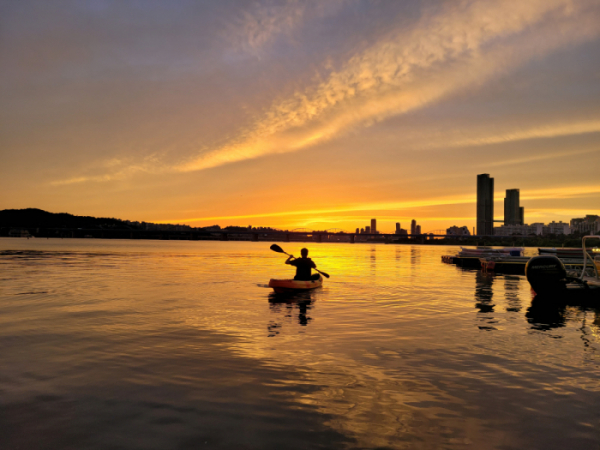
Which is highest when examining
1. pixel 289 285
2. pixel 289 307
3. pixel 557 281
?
pixel 557 281

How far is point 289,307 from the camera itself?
20484mm

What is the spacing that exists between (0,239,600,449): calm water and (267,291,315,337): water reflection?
0.19 m

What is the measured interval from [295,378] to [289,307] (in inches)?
435

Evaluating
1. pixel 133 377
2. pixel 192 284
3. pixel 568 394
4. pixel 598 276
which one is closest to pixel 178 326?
pixel 133 377

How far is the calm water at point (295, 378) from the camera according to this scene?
21.8 feet

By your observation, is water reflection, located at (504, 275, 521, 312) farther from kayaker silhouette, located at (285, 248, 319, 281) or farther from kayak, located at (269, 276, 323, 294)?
kayak, located at (269, 276, 323, 294)

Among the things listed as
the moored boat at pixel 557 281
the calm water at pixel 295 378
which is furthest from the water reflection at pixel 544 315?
the moored boat at pixel 557 281

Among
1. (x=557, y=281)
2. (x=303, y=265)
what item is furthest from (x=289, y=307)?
(x=557, y=281)

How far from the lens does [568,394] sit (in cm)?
859

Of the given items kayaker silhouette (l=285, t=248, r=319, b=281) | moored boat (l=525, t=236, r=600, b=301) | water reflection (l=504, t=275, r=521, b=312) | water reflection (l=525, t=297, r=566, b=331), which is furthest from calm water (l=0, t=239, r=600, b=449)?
kayaker silhouette (l=285, t=248, r=319, b=281)

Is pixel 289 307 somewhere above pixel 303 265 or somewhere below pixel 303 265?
below

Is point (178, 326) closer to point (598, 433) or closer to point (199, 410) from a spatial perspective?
point (199, 410)

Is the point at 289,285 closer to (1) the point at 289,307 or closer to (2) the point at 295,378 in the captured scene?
(1) the point at 289,307

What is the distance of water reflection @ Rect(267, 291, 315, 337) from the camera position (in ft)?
53.0
